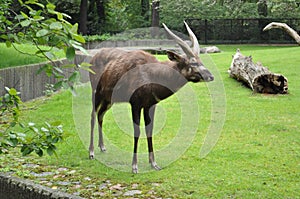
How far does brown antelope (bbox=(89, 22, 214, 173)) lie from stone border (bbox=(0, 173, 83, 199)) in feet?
4.65

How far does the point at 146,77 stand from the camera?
6.40m

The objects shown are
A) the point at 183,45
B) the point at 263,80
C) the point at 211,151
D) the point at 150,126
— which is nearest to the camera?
the point at 183,45

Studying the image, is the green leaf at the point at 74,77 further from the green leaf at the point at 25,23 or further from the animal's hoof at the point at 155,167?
the animal's hoof at the point at 155,167

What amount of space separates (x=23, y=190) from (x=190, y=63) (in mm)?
2433

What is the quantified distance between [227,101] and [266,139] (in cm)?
356

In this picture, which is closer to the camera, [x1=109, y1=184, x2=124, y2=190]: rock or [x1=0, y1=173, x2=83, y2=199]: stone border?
[x1=0, y1=173, x2=83, y2=199]: stone border

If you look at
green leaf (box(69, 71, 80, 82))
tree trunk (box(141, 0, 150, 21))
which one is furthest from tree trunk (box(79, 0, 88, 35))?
green leaf (box(69, 71, 80, 82))

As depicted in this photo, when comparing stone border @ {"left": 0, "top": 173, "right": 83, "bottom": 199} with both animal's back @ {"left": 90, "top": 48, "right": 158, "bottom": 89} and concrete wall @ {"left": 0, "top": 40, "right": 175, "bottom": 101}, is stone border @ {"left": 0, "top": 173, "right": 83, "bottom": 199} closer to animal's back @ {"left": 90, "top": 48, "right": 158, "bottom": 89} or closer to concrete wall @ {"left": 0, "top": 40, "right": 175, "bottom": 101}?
animal's back @ {"left": 90, "top": 48, "right": 158, "bottom": 89}

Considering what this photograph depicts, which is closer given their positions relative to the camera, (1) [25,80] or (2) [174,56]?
(2) [174,56]

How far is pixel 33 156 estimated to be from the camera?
7.57 metres

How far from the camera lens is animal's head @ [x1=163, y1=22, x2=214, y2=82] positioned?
600 centimetres

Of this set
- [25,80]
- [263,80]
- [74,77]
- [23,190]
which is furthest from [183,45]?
[263,80]

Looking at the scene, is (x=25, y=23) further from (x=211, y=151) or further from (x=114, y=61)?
(x=211, y=151)

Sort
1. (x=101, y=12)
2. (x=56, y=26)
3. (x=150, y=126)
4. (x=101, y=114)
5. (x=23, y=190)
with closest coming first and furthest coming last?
1. (x=56, y=26)
2. (x=23, y=190)
3. (x=150, y=126)
4. (x=101, y=114)
5. (x=101, y=12)
